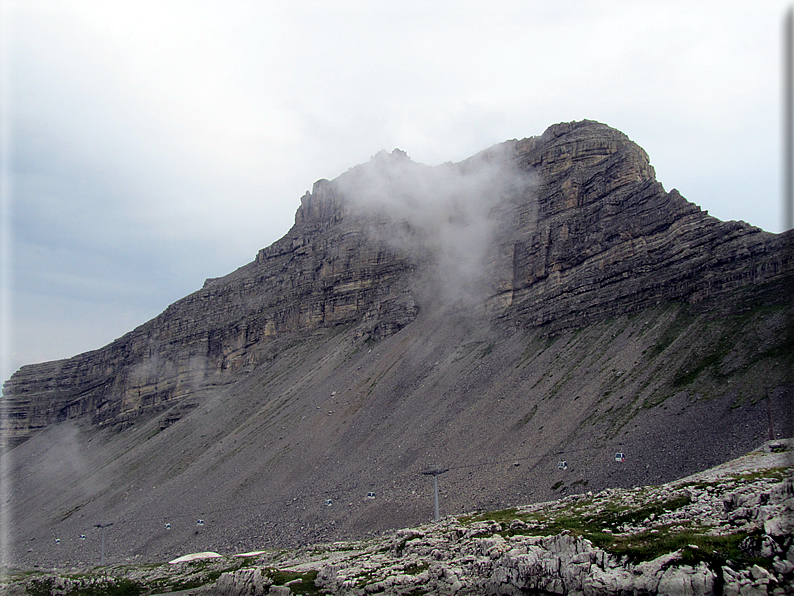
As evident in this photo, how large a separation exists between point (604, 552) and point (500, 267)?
9813 cm

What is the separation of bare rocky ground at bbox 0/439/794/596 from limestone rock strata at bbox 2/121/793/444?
51985 millimetres

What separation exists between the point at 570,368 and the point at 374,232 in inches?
3508

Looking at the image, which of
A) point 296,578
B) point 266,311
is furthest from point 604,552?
point 266,311

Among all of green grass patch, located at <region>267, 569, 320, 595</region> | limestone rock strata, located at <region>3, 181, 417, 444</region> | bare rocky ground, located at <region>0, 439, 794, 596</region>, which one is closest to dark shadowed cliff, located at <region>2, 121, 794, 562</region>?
limestone rock strata, located at <region>3, 181, 417, 444</region>

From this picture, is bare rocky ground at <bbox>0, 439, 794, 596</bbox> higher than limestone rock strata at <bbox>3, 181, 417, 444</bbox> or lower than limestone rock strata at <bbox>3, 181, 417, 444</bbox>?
lower

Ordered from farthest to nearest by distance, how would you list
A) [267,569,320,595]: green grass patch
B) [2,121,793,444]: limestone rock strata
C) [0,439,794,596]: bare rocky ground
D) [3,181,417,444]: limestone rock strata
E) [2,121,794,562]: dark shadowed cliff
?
[3,181,417,444]: limestone rock strata < [2,121,793,444]: limestone rock strata < [2,121,794,562]: dark shadowed cliff < [267,569,320,595]: green grass patch < [0,439,794,596]: bare rocky ground

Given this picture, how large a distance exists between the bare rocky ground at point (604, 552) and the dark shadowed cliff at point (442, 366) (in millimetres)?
17723

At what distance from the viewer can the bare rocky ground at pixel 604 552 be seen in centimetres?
2217

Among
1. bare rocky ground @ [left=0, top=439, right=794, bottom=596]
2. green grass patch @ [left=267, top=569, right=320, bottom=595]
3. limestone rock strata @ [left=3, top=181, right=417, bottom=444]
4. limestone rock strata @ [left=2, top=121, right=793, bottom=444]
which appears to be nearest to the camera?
bare rocky ground @ [left=0, top=439, right=794, bottom=596]

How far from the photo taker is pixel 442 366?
10519cm

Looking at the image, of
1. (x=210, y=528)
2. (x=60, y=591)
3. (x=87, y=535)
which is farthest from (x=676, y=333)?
(x=87, y=535)

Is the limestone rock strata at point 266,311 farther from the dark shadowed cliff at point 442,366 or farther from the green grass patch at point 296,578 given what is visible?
the green grass patch at point 296,578

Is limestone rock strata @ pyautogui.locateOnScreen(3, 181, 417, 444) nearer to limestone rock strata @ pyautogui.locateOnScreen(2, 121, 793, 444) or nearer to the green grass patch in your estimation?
limestone rock strata @ pyautogui.locateOnScreen(2, 121, 793, 444)

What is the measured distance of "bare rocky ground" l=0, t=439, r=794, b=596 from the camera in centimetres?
2217
